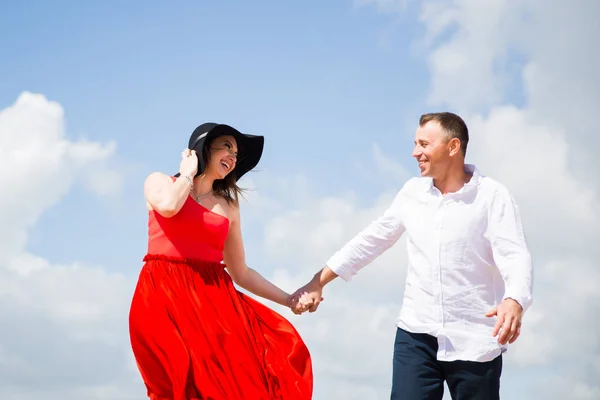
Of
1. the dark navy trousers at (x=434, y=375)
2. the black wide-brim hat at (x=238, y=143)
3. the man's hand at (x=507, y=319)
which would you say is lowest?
the dark navy trousers at (x=434, y=375)

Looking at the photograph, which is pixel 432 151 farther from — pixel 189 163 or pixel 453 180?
pixel 189 163

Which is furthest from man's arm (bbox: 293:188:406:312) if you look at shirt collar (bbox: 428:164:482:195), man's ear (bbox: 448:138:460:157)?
man's ear (bbox: 448:138:460:157)

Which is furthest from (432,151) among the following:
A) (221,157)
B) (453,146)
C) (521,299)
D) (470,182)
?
(221,157)

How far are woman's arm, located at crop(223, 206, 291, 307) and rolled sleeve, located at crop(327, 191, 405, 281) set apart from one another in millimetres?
569

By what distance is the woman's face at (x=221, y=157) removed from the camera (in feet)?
18.5

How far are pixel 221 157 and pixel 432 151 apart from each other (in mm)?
1520

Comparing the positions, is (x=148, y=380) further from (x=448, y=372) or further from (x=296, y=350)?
(x=448, y=372)

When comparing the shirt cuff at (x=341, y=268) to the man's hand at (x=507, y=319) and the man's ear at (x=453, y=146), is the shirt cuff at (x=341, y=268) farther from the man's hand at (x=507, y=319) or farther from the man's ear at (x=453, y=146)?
the man's hand at (x=507, y=319)

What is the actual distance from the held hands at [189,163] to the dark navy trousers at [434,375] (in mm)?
1789

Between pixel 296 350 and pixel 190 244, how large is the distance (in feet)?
3.48

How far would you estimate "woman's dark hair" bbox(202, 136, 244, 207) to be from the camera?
18.5 feet

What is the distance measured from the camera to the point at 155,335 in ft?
16.8

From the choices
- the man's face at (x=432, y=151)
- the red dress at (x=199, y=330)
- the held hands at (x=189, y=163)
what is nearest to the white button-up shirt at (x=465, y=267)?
the man's face at (x=432, y=151)

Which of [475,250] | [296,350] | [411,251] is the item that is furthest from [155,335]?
[475,250]
